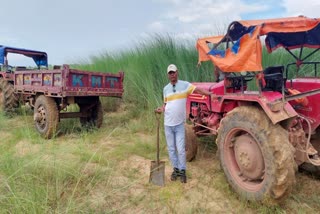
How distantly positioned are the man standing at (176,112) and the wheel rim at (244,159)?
65 centimetres

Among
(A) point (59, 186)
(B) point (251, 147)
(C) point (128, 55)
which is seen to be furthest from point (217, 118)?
(C) point (128, 55)

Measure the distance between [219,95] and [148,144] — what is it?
6.33 feet

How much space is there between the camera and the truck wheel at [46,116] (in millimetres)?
6281

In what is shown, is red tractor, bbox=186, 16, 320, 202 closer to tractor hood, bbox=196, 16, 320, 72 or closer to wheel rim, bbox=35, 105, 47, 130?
tractor hood, bbox=196, 16, 320, 72

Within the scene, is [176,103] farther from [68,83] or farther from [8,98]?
[8,98]

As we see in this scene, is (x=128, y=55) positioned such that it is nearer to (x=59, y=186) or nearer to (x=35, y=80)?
(x=35, y=80)

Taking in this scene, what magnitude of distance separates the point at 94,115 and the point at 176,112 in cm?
382

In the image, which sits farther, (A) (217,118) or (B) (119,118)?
(B) (119,118)

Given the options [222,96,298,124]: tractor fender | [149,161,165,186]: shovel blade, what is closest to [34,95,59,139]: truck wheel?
[149,161,165,186]: shovel blade

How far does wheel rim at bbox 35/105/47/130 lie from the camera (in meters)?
6.50

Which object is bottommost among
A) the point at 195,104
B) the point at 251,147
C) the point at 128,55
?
the point at 251,147

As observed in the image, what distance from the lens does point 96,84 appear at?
652cm

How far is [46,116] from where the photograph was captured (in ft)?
20.8

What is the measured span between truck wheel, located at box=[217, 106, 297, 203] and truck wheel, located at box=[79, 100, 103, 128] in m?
4.09
